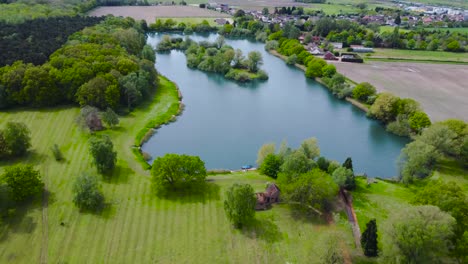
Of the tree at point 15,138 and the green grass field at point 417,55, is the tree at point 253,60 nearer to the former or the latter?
the green grass field at point 417,55

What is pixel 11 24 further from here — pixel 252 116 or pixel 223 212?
pixel 223 212

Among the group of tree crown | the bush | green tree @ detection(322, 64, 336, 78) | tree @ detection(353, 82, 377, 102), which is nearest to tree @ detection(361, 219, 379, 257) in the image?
the group of tree crown

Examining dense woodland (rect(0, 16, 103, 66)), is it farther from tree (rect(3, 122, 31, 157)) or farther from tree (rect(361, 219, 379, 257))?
tree (rect(361, 219, 379, 257))

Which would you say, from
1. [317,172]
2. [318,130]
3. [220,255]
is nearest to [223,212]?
[220,255]

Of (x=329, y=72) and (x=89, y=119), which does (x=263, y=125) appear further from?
(x=329, y=72)

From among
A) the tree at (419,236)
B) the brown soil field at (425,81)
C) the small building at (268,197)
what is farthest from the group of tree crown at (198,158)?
the brown soil field at (425,81)
